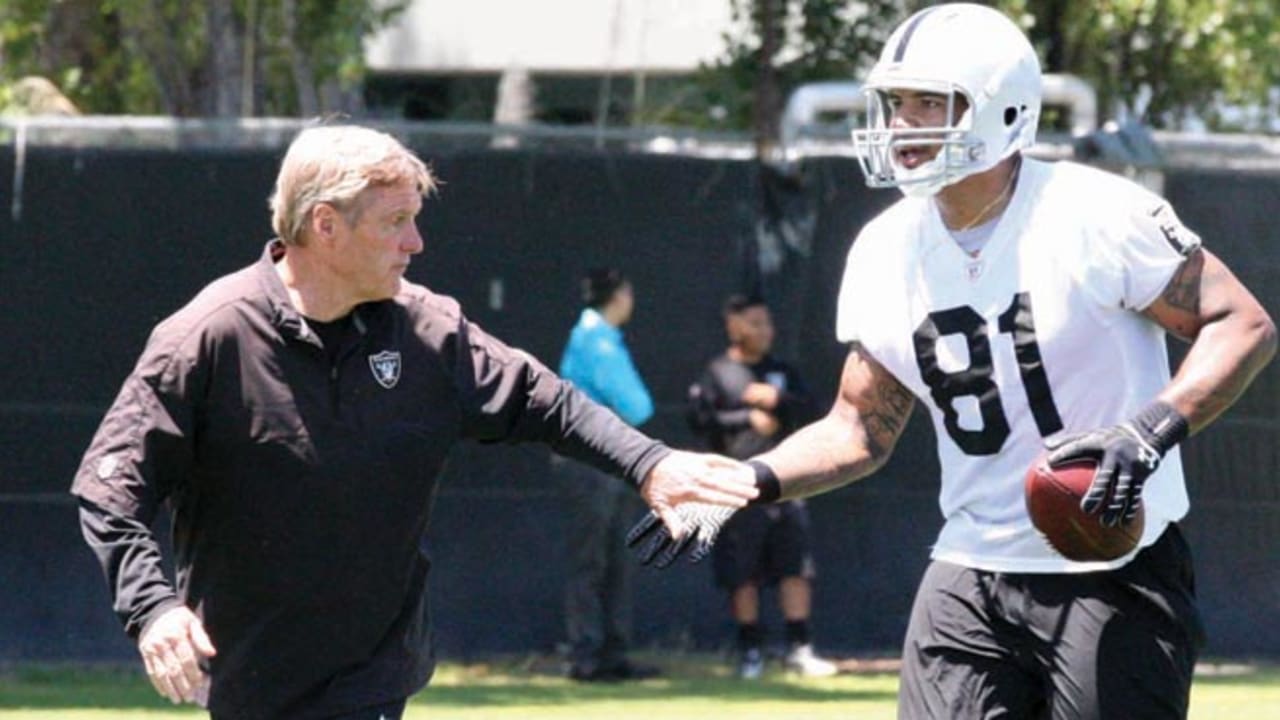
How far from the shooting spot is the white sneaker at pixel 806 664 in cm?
1234

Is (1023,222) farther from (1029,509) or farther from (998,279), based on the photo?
(1029,509)

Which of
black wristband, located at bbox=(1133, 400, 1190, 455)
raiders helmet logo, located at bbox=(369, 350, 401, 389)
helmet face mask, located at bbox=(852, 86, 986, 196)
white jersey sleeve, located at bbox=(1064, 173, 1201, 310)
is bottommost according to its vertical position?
raiders helmet logo, located at bbox=(369, 350, 401, 389)

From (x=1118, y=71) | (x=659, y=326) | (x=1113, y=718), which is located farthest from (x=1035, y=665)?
(x=1118, y=71)

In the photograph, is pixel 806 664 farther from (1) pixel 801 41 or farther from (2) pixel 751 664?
(1) pixel 801 41

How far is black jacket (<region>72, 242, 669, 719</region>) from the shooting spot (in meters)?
4.98

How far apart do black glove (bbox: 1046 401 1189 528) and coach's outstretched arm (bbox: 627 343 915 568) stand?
686 millimetres

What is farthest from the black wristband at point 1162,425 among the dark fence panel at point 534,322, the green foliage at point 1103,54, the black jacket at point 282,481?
the green foliage at point 1103,54

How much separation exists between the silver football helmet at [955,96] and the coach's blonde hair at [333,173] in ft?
3.26

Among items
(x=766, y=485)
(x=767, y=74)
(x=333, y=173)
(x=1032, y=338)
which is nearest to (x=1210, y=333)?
(x=1032, y=338)

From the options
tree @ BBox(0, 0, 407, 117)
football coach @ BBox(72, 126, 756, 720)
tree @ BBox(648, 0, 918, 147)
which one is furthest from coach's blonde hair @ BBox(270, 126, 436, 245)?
tree @ BBox(648, 0, 918, 147)

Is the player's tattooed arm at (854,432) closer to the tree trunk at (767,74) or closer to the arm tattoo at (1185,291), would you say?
the arm tattoo at (1185,291)

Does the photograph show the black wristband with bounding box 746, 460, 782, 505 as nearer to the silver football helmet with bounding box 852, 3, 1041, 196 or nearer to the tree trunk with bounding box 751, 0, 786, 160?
the silver football helmet with bounding box 852, 3, 1041, 196

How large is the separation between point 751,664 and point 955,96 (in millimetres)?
7226

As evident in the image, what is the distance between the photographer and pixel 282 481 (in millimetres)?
5047
